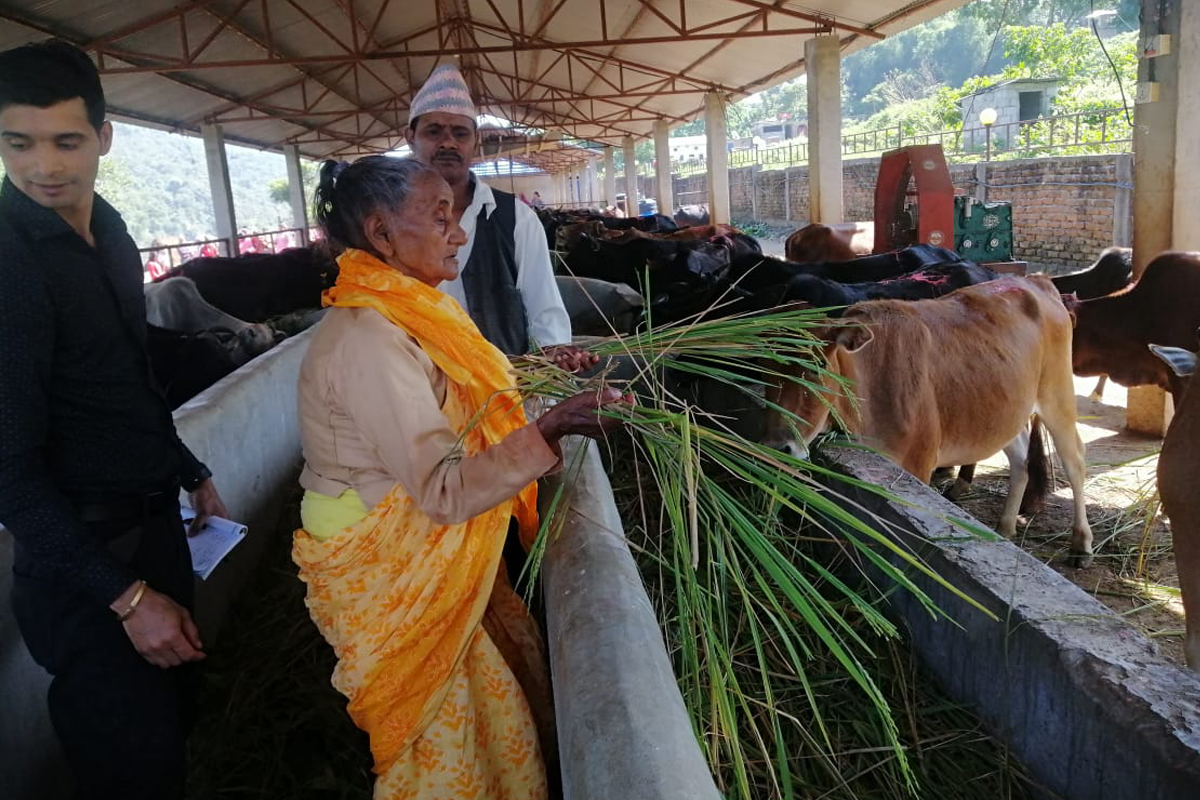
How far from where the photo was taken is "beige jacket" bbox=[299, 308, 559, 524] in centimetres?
154

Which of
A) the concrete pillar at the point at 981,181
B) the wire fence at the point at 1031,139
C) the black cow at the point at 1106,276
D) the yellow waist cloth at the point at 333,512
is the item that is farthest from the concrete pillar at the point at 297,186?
the yellow waist cloth at the point at 333,512

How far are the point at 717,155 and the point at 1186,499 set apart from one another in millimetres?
16771

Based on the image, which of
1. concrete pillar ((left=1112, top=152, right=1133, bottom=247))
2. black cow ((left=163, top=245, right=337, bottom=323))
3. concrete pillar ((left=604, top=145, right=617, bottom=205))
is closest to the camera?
black cow ((left=163, top=245, right=337, bottom=323))

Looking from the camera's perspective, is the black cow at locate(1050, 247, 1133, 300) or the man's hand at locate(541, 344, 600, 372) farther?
the black cow at locate(1050, 247, 1133, 300)

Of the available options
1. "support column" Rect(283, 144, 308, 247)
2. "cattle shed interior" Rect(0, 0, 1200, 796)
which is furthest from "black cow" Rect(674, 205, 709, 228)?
"support column" Rect(283, 144, 308, 247)

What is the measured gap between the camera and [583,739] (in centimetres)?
139

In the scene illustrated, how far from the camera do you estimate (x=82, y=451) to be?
Result: 1754 millimetres

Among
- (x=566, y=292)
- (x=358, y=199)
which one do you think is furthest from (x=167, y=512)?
(x=566, y=292)

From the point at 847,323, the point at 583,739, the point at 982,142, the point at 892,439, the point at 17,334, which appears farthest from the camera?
the point at 982,142

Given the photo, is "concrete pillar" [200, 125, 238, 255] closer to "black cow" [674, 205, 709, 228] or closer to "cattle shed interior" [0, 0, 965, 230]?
"cattle shed interior" [0, 0, 965, 230]

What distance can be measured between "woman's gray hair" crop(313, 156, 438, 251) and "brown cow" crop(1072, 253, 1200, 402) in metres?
5.40

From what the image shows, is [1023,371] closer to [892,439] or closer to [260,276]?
[892,439]

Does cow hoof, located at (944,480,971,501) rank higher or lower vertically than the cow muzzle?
lower

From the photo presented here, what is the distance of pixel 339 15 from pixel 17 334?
533 inches
